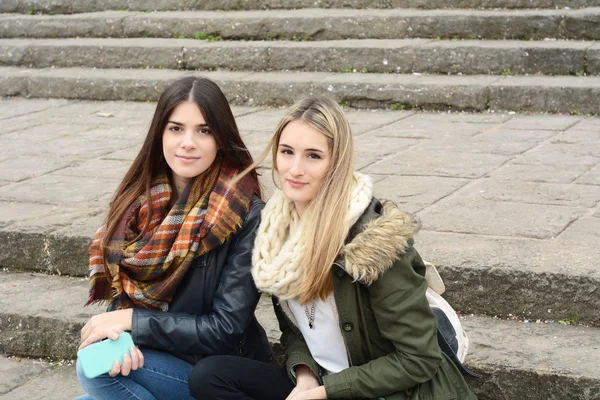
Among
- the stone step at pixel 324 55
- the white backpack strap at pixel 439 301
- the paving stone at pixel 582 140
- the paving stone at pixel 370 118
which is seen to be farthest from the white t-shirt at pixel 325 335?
the stone step at pixel 324 55

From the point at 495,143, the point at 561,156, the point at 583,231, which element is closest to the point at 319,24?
the point at 495,143

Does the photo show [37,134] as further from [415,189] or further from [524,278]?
[524,278]

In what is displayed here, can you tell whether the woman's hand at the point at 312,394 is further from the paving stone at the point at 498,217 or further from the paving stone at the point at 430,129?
the paving stone at the point at 430,129

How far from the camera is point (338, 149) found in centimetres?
237

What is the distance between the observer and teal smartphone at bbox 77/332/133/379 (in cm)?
250

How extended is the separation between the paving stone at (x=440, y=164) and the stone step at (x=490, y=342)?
4.46 ft

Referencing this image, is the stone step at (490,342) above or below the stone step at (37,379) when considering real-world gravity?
above

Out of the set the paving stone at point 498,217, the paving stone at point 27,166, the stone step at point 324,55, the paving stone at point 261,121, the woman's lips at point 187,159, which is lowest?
the paving stone at point 27,166

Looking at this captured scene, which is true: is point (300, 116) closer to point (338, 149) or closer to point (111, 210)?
point (338, 149)

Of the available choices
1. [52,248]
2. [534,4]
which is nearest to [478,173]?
[52,248]

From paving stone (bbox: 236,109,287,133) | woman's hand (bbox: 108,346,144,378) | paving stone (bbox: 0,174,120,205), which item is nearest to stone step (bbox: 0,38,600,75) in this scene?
paving stone (bbox: 236,109,287,133)

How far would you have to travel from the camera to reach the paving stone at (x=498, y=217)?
3455mm

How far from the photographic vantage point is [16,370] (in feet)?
11.1

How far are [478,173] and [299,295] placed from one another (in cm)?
221
